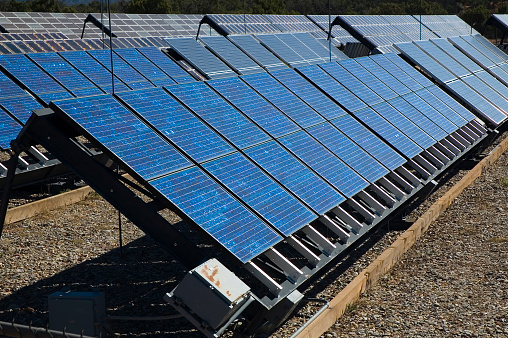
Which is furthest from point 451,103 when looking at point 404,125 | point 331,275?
point 331,275

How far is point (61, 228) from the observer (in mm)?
13719

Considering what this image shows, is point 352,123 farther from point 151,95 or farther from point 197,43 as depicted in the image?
point 197,43

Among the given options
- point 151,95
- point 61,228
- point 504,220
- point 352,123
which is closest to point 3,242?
point 61,228

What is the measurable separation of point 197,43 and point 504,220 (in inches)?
396

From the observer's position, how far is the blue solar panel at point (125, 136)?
797 centimetres

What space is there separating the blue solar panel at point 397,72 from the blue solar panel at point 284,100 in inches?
217

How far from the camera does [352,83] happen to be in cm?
1448

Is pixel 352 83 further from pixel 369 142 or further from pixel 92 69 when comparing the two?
pixel 92 69

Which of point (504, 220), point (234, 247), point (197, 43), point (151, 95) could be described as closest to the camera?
point (234, 247)

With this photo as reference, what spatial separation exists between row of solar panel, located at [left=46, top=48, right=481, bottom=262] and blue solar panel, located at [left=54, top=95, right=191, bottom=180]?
0.01 m

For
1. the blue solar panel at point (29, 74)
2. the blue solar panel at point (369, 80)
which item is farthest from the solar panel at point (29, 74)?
the blue solar panel at point (369, 80)

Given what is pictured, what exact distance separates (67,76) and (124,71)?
72.1 inches

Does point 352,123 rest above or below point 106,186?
below

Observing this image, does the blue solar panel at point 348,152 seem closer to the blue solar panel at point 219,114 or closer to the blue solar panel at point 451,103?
the blue solar panel at point 219,114
